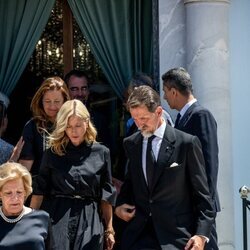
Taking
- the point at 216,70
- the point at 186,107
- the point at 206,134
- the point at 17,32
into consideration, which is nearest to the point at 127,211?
the point at 206,134

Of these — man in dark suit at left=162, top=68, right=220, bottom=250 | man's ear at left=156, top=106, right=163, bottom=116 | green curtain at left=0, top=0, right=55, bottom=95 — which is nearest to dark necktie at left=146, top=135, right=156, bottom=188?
man's ear at left=156, top=106, right=163, bottom=116

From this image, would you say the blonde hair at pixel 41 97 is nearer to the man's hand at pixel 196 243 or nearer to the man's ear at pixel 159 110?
the man's ear at pixel 159 110

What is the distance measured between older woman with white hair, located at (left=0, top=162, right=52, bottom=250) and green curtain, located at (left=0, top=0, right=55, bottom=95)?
9.48 ft

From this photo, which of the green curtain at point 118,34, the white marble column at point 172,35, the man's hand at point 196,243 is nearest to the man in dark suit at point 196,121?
the man's hand at point 196,243

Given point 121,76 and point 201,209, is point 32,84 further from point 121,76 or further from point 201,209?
point 201,209

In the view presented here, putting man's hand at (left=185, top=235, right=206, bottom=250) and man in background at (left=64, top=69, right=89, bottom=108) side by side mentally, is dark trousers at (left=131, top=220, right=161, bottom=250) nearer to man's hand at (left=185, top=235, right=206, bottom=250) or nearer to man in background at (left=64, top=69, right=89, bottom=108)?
man's hand at (left=185, top=235, right=206, bottom=250)

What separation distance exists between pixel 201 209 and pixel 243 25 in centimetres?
279

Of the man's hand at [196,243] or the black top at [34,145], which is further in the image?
the black top at [34,145]

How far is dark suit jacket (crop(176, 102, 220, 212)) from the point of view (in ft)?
17.9

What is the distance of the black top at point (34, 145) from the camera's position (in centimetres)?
598

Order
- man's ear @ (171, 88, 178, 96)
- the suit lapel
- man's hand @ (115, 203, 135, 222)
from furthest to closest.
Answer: man's ear @ (171, 88, 178, 96) < the suit lapel < man's hand @ (115, 203, 135, 222)

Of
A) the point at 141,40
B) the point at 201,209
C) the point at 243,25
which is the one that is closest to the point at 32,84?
the point at 141,40

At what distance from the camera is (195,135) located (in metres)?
5.51

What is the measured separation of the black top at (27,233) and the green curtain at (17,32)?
2967 mm
